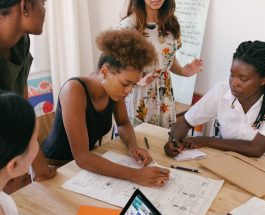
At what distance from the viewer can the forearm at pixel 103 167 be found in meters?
1.29

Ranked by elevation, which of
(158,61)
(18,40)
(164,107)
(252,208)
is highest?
(18,40)

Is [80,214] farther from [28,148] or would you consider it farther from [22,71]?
[22,71]

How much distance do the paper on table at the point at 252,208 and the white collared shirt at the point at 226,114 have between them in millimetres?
538

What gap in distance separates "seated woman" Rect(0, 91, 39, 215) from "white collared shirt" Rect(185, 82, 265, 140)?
47.0 inches

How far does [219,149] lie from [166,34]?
851 mm

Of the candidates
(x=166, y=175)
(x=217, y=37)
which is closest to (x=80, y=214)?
(x=166, y=175)

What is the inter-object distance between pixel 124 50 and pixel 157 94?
79 cm

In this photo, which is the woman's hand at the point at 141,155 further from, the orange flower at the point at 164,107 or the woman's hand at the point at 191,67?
the woman's hand at the point at 191,67

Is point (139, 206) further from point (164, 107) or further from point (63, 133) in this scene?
point (164, 107)

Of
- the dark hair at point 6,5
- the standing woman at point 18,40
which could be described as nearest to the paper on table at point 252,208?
the standing woman at point 18,40

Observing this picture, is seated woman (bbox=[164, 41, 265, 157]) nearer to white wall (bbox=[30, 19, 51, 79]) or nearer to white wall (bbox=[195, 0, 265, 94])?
white wall (bbox=[195, 0, 265, 94])

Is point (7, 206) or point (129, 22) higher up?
point (129, 22)

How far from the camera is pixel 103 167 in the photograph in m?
1.31

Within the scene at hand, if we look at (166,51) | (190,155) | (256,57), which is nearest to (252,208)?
(190,155)
